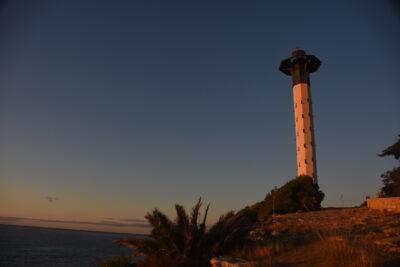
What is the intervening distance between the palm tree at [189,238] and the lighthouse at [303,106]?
24065mm

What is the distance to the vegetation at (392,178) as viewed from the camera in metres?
26.6

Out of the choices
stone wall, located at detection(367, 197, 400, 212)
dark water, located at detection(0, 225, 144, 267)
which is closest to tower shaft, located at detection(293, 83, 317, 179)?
stone wall, located at detection(367, 197, 400, 212)

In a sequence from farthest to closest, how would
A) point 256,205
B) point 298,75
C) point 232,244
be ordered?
point 298,75
point 256,205
point 232,244

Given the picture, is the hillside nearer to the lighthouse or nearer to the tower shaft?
the tower shaft

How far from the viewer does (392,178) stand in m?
29.1

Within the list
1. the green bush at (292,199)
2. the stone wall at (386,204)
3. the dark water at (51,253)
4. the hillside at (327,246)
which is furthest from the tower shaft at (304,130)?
the hillside at (327,246)

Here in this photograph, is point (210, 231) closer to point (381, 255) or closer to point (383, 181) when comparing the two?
point (381, 255)

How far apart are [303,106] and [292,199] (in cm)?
Answer: 1343

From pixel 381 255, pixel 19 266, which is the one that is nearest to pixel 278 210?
pixel 381 255

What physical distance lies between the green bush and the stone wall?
4.08m

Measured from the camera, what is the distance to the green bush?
25.1 meters

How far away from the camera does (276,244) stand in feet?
35.2

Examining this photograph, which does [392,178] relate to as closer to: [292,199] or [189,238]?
[292,199]

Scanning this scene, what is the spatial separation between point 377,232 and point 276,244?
3427mm
